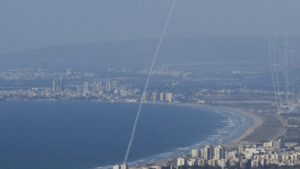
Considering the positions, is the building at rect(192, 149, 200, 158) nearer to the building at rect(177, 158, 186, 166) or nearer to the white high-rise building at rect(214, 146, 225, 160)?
the white high-rise building at rect(214, 146, 225, 160)

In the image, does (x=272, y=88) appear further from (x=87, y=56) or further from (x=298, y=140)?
(x=87, y=56)

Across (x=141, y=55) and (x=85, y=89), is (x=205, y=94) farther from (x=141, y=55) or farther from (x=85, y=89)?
(x=141, y=55)

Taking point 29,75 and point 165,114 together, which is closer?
point 165,114

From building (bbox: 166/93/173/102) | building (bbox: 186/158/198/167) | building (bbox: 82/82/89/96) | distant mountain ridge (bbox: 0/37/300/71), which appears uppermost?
distant mountain ridge (bbox: 0/37/300/71)

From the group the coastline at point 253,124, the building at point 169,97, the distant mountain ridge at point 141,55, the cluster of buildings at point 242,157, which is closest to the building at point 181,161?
the cluster of buildings at point 242,157

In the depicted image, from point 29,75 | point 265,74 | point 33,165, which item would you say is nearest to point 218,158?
point 33,165

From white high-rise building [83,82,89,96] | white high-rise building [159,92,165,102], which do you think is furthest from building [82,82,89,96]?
white high-rise building [159,92,165,102]
